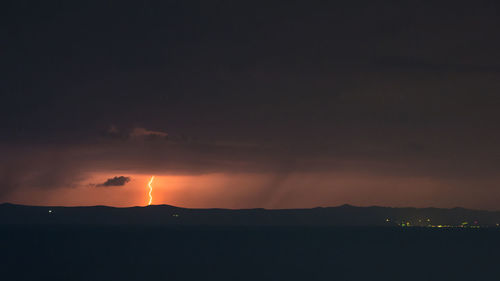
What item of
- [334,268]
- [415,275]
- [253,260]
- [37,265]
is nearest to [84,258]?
[37,265]

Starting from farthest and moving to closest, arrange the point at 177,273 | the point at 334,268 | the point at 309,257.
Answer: the point at 309,257, the point at 334,268, the point at 177,273

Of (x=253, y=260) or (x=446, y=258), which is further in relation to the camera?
(x=446, y=258)

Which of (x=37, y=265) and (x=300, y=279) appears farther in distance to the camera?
(x=37, y=265)

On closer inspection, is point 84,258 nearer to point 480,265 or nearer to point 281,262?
point 281,262

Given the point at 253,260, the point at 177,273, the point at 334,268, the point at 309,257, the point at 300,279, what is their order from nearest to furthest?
the point at 300,279 < the point at 177,273 < the point at 334,268 < the point at 253,260 < the point at 309,257

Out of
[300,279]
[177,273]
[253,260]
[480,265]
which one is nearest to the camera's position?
[300,279]

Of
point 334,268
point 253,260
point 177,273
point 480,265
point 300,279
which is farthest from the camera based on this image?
point 253,260

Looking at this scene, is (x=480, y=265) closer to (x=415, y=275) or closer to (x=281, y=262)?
(x=415, y=275)

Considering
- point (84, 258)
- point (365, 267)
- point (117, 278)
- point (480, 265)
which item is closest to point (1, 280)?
point (117, 278)
